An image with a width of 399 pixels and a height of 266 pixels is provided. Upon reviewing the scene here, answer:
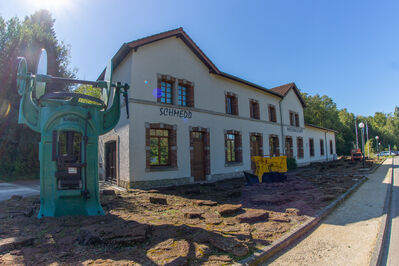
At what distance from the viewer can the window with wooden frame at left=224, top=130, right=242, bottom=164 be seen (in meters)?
15.0

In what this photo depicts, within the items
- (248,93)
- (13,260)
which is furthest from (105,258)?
(248,93)

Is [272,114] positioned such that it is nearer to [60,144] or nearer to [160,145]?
[160,145]

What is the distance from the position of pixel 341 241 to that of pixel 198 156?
938 centimetres

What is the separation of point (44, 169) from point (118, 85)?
257cm

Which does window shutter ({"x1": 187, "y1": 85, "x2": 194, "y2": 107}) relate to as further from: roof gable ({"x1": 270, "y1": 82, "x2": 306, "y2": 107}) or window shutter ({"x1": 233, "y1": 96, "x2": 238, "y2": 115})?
roof gable ({"x1": 270, "y1": 82, "x2": 306, "y2": 107})

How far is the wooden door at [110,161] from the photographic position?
1225cm

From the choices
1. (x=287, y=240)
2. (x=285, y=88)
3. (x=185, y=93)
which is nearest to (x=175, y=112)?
(x=185, y=93)

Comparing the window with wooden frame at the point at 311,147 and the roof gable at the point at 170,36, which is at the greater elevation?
the roof gable at the point at 170,36

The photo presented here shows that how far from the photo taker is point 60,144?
523 cm

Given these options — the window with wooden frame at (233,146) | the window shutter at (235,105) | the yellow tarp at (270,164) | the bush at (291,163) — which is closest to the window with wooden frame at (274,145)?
the bush at (291,163)

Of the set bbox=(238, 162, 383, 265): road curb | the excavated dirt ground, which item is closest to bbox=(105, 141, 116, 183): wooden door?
the excavated dirt ground

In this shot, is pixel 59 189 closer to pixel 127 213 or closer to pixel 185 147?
pixel 127 213

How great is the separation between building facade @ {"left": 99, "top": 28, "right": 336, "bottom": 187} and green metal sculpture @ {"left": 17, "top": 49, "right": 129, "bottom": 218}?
476 cm

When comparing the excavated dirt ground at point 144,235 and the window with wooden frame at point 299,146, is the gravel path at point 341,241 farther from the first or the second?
the window with wooden frame at point 299,146
